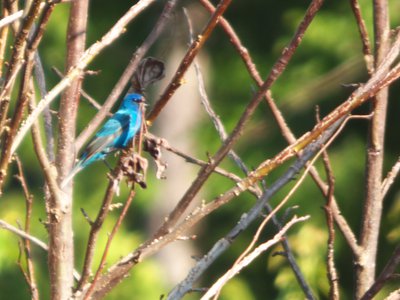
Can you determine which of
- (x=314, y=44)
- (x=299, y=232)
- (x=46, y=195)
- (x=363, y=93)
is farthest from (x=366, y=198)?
(x=314, y=44)

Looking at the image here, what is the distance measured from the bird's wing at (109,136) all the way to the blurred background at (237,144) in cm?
75

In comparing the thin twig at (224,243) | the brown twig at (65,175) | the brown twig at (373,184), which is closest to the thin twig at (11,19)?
the brown twig at (65,175)

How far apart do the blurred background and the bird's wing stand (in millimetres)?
753

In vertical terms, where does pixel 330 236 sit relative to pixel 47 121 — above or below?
below

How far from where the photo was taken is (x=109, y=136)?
2.32 m

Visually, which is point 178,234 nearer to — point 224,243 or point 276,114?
point 224,243

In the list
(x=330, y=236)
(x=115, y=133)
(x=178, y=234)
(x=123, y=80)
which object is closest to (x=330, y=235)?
(x=330, y=236)

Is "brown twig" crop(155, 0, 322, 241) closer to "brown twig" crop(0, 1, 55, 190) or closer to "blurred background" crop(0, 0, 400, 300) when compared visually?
"brown twig" crop(0, 1, 55, 190)

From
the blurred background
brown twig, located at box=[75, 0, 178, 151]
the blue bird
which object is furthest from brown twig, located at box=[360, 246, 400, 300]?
the blurred background

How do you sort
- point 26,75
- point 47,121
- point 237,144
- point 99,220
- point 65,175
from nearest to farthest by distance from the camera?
point 26,75 → point 99,220 → point 65,175 → point 47,121 → point 237,144

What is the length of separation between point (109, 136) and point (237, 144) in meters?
2.42

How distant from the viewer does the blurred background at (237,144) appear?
4.11 meters

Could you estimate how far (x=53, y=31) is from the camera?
570cm

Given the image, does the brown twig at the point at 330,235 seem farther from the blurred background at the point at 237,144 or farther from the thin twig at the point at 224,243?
the blurred background at the point at 237,144
